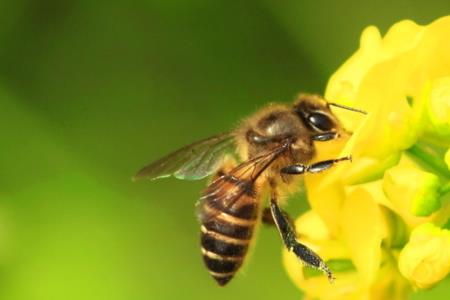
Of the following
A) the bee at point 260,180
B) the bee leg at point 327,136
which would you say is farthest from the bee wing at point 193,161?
the bee leg at point 327,136

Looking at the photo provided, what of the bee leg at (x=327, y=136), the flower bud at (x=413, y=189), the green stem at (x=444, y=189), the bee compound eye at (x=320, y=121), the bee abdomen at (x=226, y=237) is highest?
the bee compound eye at (x=320, y=121)

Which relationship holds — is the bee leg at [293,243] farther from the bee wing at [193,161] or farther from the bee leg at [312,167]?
the bee wing at [193,161]

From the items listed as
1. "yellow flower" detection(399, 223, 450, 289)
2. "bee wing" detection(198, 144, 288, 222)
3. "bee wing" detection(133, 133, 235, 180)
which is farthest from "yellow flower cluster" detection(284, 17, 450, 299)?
"bee wing" detection(133, 133, 235, 180)

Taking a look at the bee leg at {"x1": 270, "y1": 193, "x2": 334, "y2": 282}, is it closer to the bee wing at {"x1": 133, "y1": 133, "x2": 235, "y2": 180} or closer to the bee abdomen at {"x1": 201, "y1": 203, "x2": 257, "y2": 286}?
the bee abdomen at {"x1": 201, "y1": 203, "x2": 257, "y2": 286}

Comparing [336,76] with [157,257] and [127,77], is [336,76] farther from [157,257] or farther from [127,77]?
[127,77]

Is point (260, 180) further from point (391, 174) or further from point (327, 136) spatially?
point (391, 174)

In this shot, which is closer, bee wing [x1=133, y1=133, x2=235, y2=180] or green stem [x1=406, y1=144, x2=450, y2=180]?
green stem [x1=406, y1=144, x2=450, y2=180]

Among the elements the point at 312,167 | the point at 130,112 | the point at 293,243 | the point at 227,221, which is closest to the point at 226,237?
the point at 227,221
